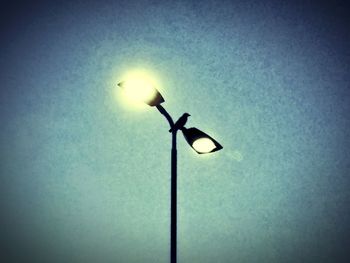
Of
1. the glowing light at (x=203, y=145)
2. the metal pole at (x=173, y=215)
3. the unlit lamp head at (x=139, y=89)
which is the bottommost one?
the metal pole at (x=173, y=215)

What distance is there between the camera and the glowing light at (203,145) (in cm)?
457

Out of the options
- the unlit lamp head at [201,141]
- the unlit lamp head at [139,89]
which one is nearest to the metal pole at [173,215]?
the unlit lamp head at [201,141]

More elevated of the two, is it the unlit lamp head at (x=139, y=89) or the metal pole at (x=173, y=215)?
the unlit lamp head at (x=139, y=89)

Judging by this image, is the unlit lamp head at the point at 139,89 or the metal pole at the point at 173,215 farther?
the unlit lamp head at the point at 139,89

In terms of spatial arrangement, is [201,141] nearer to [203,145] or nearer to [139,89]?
[203,145]

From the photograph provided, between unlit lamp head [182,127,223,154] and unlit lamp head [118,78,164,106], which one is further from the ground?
unlit lamp head [118,78,164,106]

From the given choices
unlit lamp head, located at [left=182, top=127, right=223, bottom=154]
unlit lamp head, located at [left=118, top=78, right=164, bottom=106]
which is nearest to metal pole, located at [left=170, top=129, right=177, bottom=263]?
unlit lamp head, located at [left=182, top=127, right=223, bottom=154]

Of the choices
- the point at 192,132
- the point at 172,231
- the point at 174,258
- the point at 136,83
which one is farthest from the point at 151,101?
the point at 174,258

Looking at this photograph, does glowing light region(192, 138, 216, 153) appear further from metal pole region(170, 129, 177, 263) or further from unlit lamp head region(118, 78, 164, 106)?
unlit lamp head region(118, 78, 164, 106)

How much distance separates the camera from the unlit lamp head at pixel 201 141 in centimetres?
456

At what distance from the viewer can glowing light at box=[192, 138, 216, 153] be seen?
4.57m

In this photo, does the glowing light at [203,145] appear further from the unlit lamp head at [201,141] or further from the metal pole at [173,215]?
the metal pole at [173,215]

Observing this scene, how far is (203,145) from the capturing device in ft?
15.1

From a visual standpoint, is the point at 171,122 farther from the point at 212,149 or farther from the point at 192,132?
the point at 212,149
